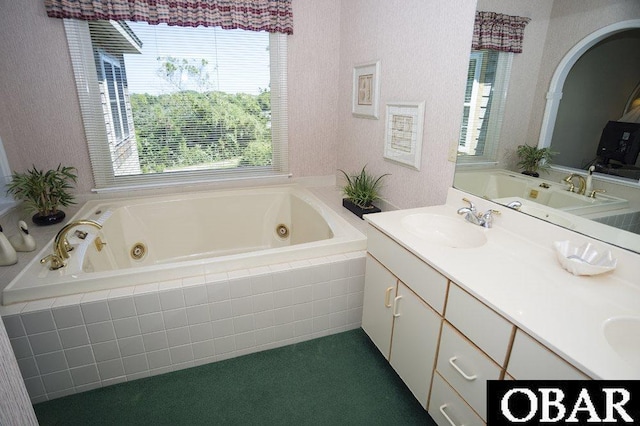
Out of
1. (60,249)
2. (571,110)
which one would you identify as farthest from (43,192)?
(571,110)

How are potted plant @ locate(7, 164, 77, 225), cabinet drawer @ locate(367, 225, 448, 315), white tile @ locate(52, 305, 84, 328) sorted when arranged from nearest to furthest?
1. cabinet drawer @ locate(367, 225, 448, 315)
2. white tile @ locate(52, 305, 84, 328)
3. potted plant @ locate(7, 164, 77, 225)

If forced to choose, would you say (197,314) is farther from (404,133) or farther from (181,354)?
(404,133)

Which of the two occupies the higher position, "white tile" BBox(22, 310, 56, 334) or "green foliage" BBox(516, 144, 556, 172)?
"green foliage" BBox(516, 144, 556, 172)

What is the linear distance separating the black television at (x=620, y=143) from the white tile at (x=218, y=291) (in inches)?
64.9

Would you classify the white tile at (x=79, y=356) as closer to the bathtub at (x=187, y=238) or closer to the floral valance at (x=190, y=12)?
the bathtub at (x=187, y=238)

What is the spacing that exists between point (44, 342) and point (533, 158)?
2.27 m

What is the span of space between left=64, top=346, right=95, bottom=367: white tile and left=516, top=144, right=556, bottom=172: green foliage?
2.14m

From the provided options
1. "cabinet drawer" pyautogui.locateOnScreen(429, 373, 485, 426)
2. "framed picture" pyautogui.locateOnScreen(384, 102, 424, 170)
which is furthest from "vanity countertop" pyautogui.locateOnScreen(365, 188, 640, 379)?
"framed picture" pyautogui.locateOnScreen(384, 102, 424, 170)

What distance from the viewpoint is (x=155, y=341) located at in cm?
167

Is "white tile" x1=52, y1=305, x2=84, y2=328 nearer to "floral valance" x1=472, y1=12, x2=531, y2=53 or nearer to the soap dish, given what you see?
the soap dish

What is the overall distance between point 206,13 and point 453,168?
83.4 inches

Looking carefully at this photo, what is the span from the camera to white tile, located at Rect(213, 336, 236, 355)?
5.90 ft

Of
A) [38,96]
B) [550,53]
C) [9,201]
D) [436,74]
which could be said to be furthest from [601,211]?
[9,201]

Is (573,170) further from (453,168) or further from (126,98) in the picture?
(126,98)
